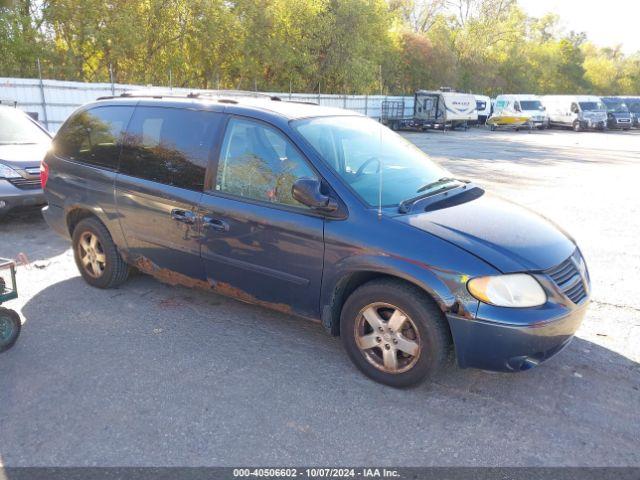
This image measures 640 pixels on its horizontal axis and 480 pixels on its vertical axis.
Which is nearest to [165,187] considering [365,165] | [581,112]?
[365,165]

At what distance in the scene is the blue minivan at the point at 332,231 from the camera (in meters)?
3.01

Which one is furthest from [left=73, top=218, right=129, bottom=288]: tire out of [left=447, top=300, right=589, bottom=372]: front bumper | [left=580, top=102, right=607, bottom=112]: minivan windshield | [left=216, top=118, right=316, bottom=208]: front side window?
[left=580, top=102, right=607, bottom=112]: minivan windshield

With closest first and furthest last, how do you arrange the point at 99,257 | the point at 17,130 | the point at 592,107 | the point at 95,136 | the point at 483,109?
the point at 95,136
the point at 99,257
the point at 17,130
the point at 592,107
the point at 483,109

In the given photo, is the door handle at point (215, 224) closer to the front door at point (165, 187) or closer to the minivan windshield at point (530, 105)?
the front door at point (165, 187)

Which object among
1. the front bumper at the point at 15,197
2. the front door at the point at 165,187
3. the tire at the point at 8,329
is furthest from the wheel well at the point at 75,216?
the front bumper at the point at 15,197

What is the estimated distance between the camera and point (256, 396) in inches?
126

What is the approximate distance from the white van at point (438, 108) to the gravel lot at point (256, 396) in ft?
→ 85.4

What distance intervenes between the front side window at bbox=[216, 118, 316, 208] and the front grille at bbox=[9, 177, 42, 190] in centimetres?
397

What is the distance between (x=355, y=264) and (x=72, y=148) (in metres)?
3.12

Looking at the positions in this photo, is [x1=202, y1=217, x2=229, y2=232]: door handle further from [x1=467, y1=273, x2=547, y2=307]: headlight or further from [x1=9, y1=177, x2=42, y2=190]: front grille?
[x1=9, y1=177, x2=42, y2=190]: front grille

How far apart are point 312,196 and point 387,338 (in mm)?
991

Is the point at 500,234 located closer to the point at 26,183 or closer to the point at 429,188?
the point at 429,188

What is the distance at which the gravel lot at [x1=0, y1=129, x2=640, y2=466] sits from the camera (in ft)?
8.98

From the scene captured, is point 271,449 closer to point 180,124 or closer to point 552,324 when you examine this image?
point 552,324
